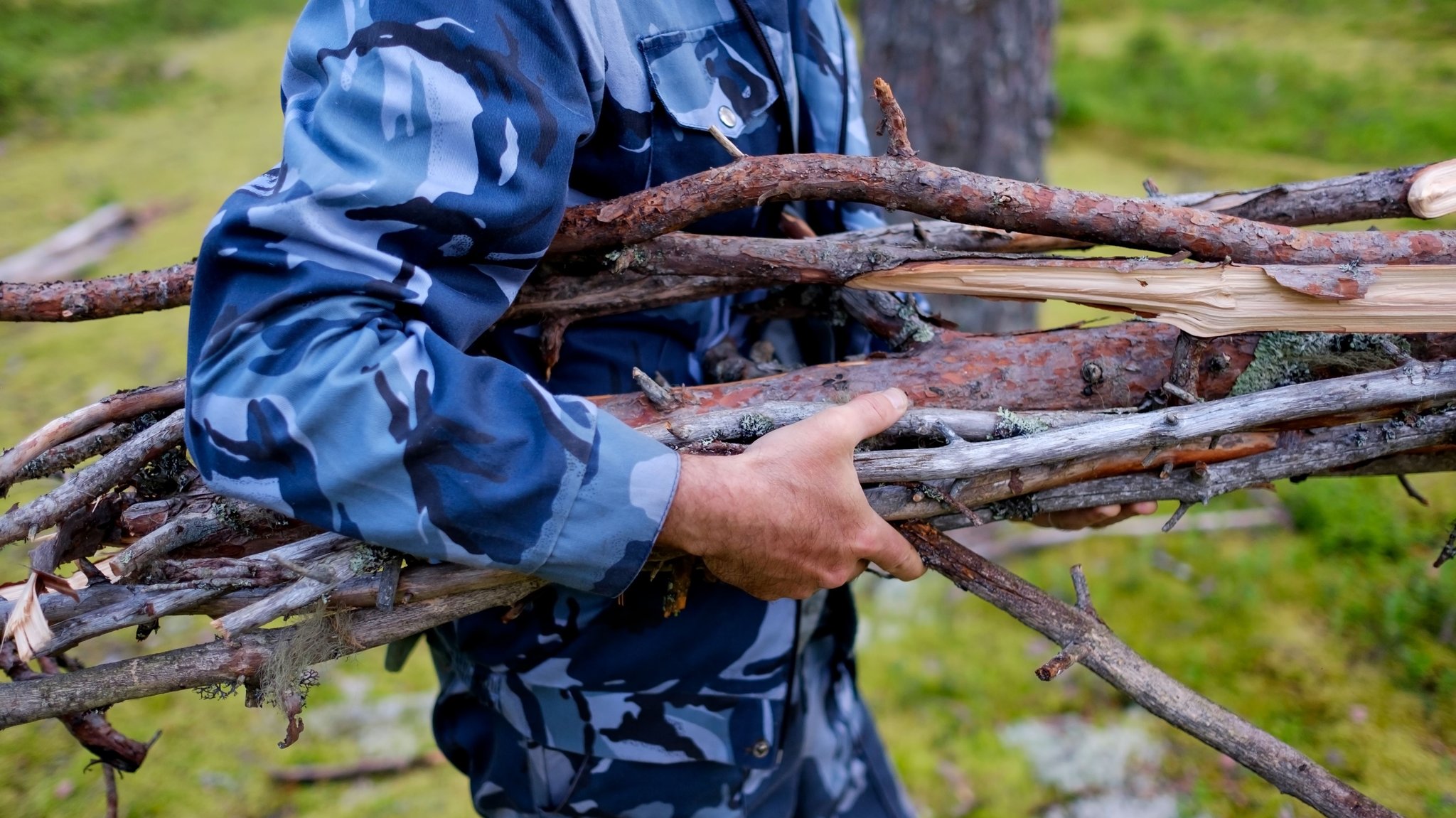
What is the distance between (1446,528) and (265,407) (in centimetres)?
481

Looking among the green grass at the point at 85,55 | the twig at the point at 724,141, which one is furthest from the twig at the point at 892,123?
the green grass at the point at 85,55

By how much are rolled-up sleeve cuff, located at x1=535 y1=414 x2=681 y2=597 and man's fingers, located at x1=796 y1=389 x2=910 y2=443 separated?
0.30 meters

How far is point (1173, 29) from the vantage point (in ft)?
33.7

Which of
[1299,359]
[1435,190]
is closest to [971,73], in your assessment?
[1435,190]

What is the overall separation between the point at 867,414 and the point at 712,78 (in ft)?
2.43

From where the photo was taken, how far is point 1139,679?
1742 millimetres

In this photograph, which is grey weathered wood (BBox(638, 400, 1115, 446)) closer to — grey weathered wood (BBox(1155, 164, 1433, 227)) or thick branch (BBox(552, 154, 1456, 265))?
thick branch (BBox(552, 154, 1456, 265))

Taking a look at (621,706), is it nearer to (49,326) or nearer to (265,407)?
(265,407)

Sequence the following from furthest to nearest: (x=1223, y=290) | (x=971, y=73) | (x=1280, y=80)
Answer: (x=1280, y=80), (x=971, y=73), (x=1223, y=290)

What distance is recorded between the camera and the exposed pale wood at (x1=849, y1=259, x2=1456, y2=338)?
166 cm

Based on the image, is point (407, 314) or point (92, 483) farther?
point (92, 483)

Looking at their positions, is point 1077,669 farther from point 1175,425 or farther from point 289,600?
point 289,600

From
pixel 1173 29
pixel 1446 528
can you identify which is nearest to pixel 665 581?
pixel 1446 528

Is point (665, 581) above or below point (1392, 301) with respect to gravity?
below
